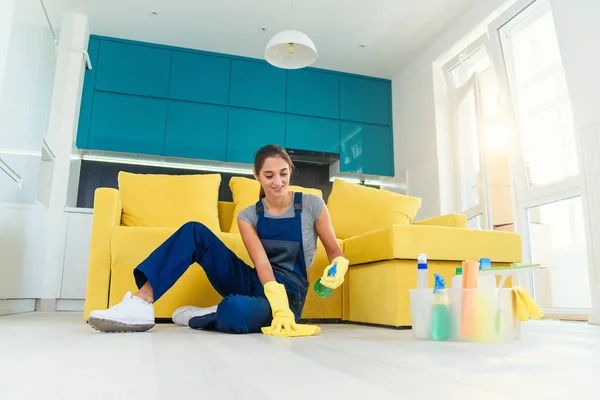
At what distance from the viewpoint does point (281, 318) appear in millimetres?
1688

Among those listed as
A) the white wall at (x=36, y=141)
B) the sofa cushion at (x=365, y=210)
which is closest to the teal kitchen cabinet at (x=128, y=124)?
the white wall at (x=36, y=141)

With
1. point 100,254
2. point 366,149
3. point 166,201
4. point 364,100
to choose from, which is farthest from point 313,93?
point 100,254

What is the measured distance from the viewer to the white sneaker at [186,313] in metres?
1.98

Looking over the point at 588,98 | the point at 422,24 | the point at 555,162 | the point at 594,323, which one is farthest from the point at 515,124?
the point at 594,323

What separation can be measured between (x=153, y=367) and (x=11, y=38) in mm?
2079

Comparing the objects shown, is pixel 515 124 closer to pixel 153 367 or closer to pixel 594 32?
pixel 594 32

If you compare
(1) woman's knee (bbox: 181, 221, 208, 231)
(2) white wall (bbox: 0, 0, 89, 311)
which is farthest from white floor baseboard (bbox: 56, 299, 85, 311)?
(1) woman's knee (bbox: 181, 221, 208, 231)

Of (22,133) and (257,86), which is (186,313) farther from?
(257,86)

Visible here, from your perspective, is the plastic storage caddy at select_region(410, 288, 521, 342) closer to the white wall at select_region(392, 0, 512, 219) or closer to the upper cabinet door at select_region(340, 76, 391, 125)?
the white wall at select_region(392, 0, 512, 219)

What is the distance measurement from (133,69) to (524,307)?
13.7ft

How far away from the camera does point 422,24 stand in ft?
14.2

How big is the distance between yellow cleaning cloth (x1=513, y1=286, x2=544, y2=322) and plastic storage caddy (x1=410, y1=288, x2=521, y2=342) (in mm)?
16

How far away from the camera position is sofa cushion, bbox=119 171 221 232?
280 cm

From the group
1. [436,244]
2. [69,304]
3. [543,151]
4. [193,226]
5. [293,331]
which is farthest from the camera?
[69,304]
